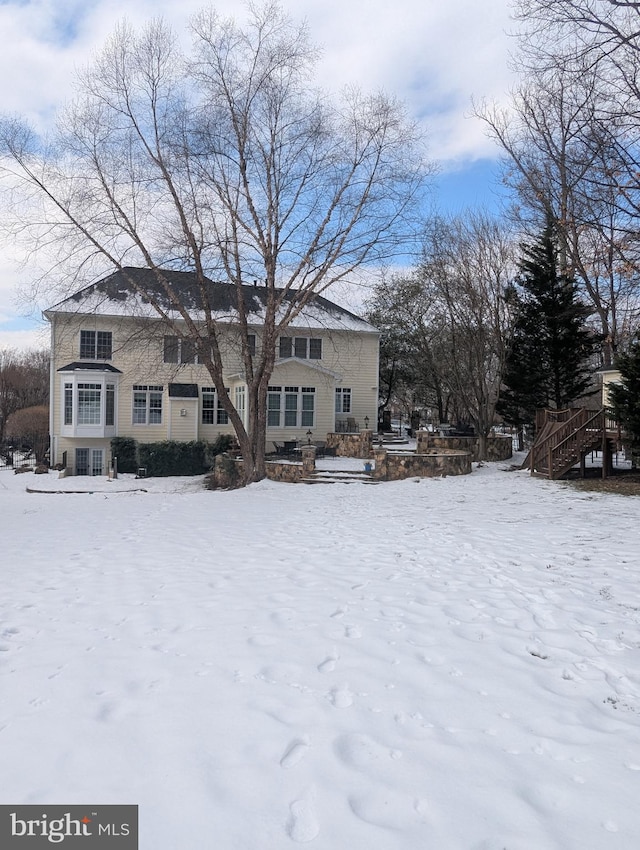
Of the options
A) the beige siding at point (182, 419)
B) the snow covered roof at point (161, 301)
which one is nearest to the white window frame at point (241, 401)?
the beige siding at point (182, 419)

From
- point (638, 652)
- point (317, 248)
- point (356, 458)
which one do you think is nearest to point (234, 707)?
point (638, 652)

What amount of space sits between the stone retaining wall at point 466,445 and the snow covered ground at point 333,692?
404 inches

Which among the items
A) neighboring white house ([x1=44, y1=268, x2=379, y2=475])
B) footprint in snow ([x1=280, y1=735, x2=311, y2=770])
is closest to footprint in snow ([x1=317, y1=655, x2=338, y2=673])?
footprint in snow ([x1=280, y1=735, x2=311, y2=770])

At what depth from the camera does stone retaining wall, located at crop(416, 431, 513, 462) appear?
676 inches

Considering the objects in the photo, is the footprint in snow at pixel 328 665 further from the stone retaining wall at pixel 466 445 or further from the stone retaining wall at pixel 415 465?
the stone retaining wall at pixel 466 445

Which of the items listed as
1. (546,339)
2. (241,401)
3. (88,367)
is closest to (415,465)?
(546,339)

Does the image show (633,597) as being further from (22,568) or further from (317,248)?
(317,248)

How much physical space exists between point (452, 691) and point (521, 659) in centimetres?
70

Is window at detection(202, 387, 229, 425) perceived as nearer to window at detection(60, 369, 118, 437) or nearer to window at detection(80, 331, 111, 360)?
window at detection(60, 369, 118, 437)

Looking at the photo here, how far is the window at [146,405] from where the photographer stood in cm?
2331

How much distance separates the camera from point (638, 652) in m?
3.79

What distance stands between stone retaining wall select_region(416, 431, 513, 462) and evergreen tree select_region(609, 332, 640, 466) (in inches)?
215

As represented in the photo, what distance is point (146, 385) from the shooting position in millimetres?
23344

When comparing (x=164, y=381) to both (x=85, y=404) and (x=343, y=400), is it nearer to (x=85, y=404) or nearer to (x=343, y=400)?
(x=85, y=404)
